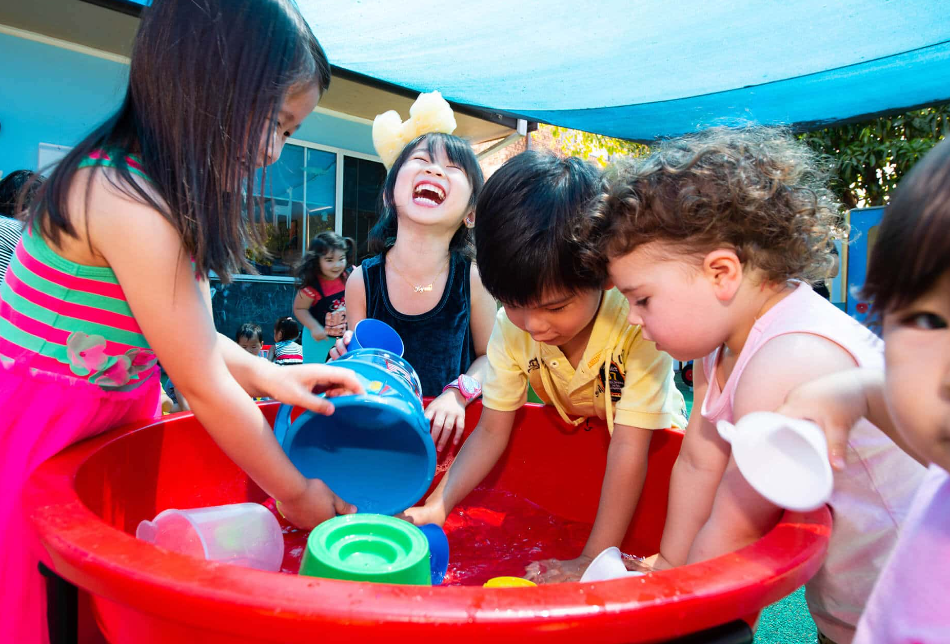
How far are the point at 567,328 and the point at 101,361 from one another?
782mm

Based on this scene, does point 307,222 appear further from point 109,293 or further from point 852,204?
point 852,204

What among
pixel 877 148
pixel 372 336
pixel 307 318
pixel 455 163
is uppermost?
pixel 877 148

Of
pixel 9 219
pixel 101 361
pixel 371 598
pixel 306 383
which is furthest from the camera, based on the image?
pixel 9 219

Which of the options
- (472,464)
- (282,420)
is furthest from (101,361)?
(472,464)

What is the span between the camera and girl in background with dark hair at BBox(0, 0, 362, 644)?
31.0 inches

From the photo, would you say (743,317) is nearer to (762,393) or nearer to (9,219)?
(762,393)

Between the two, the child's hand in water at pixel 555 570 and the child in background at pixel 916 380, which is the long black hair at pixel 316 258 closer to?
the child's hand in water at pixel 555 570

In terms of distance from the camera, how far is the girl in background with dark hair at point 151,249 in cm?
79

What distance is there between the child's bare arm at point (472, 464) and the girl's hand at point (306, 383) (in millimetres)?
377

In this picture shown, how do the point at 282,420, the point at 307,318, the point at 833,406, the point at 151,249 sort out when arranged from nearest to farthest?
the point at 833,406 < the point at 151,249 < the point at 282,420 < the point at 307,318

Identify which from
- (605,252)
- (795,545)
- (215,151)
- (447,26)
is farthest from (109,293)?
(447,26)

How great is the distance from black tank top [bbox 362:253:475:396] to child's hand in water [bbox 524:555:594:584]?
786 mm

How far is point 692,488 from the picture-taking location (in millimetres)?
1078

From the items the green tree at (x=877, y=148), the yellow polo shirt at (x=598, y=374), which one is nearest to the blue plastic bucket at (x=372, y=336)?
the yellow polo shirt at (x=598, y=374)
